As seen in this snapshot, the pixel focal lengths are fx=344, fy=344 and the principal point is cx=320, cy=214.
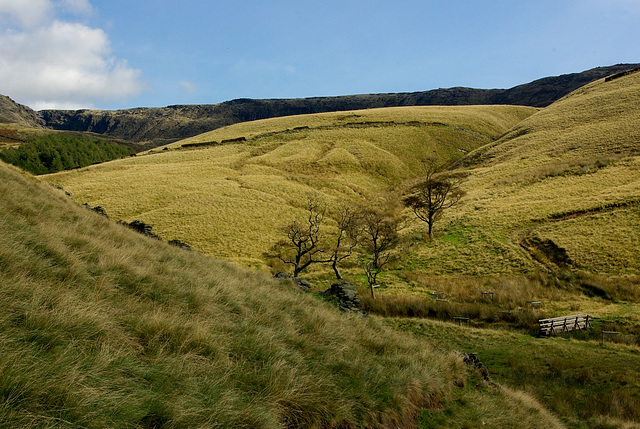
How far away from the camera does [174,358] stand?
4488 millimetres

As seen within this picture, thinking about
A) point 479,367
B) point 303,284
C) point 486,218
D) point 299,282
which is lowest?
point 486,218

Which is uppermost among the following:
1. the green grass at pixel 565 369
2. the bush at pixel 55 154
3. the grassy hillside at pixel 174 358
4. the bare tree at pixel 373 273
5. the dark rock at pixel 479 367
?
the bush at pixel 55 154

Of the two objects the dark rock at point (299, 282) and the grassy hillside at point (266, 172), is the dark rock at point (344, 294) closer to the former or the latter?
the dark rock at point (299, 282)

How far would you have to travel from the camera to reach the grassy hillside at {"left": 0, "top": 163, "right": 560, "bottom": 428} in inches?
129

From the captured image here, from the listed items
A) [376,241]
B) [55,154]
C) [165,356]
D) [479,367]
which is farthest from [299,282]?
[55,154]

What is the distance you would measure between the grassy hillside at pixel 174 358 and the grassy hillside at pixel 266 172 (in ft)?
88.5

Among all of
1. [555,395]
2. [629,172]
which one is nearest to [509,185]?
[629,172]

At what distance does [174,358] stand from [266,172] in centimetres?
6179

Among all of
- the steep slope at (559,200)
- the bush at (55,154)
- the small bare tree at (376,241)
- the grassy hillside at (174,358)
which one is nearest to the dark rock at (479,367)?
the grassy hillside at (174,358)

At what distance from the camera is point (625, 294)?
21062mm

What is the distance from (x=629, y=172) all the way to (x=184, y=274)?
168 ft

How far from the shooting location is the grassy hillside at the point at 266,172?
42500 mm

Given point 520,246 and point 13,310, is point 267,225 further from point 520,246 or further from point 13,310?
point 13,310

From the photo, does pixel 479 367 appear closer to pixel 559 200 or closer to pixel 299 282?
pixel 299 282
